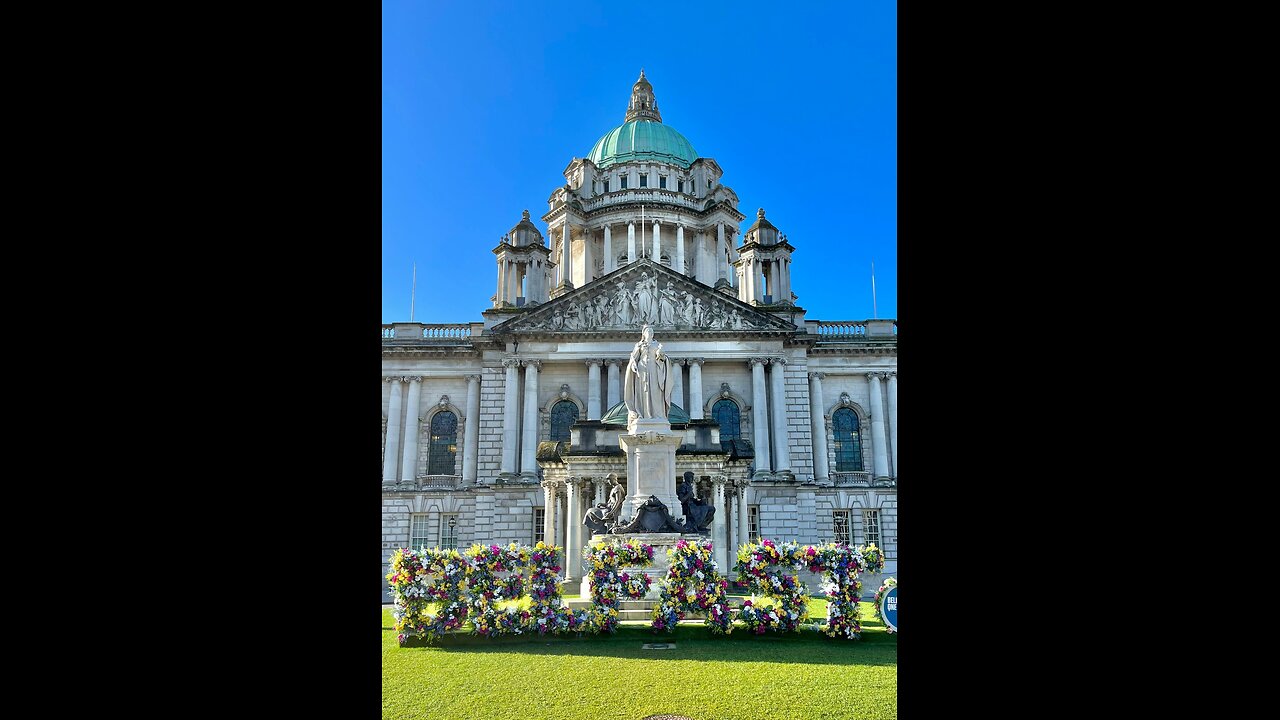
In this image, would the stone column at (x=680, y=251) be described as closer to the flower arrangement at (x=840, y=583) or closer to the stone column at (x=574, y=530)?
the stone column at (x=574, y=530)

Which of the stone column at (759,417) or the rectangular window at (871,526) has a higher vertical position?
the stone column at (759,417)

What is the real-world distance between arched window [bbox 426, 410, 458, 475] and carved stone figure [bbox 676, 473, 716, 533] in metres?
24.6

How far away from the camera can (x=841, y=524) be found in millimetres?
39312

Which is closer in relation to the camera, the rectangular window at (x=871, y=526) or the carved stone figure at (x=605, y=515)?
the carved stone figure at (x=605, y=515)

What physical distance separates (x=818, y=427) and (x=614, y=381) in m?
11.5

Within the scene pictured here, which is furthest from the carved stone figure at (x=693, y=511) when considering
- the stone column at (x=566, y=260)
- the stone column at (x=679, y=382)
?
the stone column at (x=566, y=260)

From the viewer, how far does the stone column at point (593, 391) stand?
3653cm

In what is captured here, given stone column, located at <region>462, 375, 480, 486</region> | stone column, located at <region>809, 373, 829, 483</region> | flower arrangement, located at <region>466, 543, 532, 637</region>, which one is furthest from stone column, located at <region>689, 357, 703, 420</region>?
flower arrangement, located at <region>466, 543, 532, 637</region>

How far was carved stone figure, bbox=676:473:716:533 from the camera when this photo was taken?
17.2m

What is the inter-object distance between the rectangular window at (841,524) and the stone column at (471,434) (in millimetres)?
19318

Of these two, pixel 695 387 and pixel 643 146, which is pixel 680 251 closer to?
pixel 643 146
